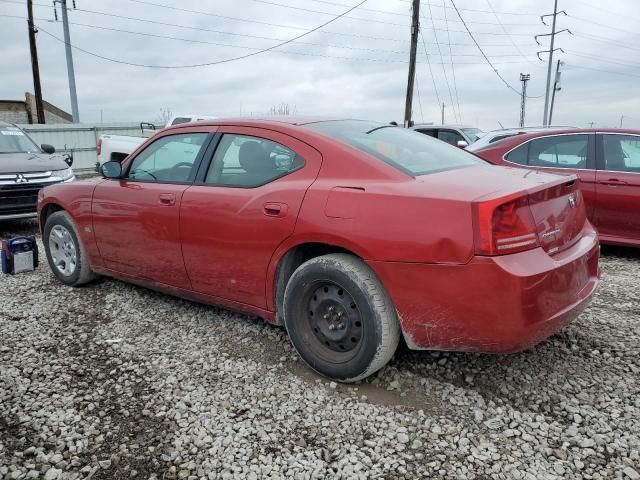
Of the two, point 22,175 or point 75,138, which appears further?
point 75,138

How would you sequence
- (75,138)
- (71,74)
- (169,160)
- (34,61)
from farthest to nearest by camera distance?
(34,61) < (71,74) < (75,138) < (169,160)

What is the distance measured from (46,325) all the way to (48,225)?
1.31m

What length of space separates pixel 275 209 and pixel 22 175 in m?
5.89

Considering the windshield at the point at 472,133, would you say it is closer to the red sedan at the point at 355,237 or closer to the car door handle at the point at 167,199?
the red sedan at the point at 355,237

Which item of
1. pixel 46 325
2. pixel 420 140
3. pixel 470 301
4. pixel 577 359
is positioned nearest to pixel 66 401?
pixel 46 325

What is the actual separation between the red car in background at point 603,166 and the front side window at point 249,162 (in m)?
3.17

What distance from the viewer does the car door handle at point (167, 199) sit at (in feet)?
11.7

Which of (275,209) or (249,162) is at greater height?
(249,162)

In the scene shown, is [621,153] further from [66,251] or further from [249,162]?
[66,251]

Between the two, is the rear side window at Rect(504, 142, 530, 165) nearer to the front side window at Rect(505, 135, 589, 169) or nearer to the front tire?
the front side window at Rect(505, 135, 589, 169)

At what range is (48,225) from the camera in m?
4.74

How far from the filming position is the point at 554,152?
616 centimetres

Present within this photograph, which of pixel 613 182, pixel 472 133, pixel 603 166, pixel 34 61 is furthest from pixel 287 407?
pixel 34 61

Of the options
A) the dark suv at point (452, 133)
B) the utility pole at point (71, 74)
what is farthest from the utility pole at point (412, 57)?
the utility pole at point (71, 74)
